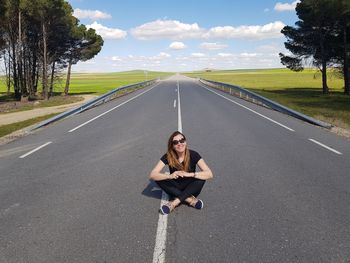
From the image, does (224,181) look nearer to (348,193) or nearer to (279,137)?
(348,193)

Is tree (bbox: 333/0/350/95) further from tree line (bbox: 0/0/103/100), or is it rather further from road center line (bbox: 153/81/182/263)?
road center line (bbox: 153/81/182/263)

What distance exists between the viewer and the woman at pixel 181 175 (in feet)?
17.7

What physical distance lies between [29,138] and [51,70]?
32.8m

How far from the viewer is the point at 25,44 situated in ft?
127

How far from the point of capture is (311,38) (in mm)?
38219

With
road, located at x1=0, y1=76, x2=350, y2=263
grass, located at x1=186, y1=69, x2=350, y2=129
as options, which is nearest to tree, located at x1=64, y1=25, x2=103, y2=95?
grass, located at x1=186, y1=69, x2=350, y2=129

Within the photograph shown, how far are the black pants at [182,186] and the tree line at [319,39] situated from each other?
27717mm

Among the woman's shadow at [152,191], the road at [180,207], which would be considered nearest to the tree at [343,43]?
the road at [180,207]

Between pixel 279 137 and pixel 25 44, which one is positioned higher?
pixel 25 44

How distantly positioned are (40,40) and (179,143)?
37.2 meters

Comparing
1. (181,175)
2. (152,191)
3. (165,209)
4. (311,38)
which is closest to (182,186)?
(181,175)

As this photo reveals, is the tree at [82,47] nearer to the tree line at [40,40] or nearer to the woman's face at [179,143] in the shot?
the tree line at [40,40]

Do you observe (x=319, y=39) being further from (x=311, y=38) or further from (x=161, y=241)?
(x=161, y=241)

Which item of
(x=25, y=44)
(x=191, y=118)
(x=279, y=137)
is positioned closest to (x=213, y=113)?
(x=191, y=118)
